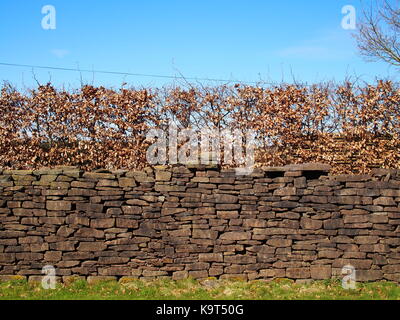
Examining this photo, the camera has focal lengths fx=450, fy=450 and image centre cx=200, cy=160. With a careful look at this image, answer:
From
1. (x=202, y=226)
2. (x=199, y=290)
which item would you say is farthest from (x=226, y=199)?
(x=199, y=290)

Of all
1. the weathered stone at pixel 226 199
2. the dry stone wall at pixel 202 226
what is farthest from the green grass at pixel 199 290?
the weathered stone at pixel 226 199

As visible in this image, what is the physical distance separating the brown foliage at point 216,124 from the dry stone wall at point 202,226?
2165mm

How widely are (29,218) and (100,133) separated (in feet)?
10.6

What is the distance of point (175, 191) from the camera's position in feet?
31.0

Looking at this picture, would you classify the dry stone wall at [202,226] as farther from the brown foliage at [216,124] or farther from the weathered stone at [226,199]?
the brown foliage at [216,124]

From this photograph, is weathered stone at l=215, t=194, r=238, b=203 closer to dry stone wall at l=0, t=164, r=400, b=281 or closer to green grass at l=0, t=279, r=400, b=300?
dry stone wall at l=0, t=164, r=400, b=281

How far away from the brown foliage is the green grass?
11.3 feet

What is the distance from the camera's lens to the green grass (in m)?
8.35

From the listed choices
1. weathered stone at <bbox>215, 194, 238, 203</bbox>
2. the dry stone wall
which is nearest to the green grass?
the dry stone wall

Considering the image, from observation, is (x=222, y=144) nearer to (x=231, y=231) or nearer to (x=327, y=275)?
(x=231, y=231)

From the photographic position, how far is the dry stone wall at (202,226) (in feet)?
30.5

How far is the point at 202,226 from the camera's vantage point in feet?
30.8

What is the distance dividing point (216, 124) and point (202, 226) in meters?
3.66
